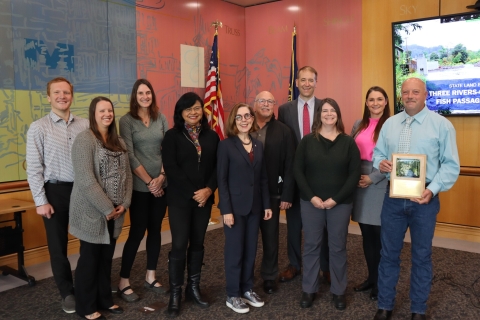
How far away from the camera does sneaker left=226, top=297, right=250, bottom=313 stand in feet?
10.4

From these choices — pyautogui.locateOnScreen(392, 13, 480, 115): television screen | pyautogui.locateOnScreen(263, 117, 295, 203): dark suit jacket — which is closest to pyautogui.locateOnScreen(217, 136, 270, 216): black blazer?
pyautogui.locateOnScreen(263, 117, 295, 203): dark suit jacket

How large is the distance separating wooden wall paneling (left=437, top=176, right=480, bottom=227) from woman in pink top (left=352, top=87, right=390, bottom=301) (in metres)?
2.21

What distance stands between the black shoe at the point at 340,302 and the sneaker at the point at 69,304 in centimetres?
185

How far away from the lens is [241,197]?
309 cm

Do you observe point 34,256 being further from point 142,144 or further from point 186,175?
point 186,175

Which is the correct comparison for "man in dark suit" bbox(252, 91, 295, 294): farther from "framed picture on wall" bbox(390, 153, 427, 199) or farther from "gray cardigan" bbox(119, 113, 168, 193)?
"framed picture on wall" bbox(390, 153, 427, 199)

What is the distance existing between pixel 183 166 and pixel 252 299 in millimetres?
1089

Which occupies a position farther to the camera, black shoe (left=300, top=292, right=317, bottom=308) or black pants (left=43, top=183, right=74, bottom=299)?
black shoe (left=300, top=292, right=317, bottom=308)

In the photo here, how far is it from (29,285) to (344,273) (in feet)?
8.40

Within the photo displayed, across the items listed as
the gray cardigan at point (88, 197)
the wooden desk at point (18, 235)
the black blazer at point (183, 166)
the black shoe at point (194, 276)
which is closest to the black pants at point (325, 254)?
the black shoe at point (194, 276)

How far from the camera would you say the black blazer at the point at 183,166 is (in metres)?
3.06

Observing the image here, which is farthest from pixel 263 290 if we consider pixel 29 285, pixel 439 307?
pixel 29 285

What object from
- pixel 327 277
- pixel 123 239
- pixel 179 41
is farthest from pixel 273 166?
pixel 179 41

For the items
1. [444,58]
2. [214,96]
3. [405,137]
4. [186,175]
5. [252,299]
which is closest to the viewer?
[405,137]
